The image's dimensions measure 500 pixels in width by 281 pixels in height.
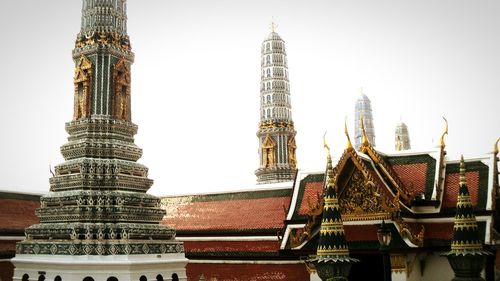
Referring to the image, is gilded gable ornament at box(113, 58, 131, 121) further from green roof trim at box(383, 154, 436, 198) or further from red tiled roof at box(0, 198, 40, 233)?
green roof trim at box(383, 154, 436, 198)

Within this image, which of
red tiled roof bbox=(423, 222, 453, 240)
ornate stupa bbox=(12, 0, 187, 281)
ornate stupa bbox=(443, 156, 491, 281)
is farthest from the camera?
red tiled roof bbox=(423, 222, 453, 240)

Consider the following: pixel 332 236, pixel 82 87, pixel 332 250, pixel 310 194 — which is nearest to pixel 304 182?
pixel 310 194

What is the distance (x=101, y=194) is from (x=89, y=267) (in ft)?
Answer: 7.03

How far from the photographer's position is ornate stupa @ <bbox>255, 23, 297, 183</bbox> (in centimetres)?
3719

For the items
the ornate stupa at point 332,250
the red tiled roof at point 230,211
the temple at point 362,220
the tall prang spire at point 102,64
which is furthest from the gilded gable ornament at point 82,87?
the ornate stupa at point 332,250

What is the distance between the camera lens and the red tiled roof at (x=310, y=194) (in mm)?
20375

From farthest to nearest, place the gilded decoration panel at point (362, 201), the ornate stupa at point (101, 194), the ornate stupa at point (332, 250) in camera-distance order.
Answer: the gilded decoration panel at point (362, 201), the ornate stupa at point (101, 194), the ornate stupa at point (332, 250)

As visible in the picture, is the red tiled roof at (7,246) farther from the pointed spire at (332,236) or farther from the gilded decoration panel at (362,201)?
the pointed spire at (332,236)

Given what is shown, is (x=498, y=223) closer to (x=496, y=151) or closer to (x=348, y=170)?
(x=496, y=151)

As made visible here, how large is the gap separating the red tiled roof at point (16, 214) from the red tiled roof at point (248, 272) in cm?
620

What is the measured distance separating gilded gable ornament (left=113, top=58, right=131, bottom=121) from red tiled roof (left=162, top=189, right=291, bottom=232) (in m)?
6.83

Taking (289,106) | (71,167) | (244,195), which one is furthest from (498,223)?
(289,106)

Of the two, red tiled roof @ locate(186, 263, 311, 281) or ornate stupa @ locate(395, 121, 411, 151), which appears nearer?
red tiled roof @ locate(186, 263, 311, 281)

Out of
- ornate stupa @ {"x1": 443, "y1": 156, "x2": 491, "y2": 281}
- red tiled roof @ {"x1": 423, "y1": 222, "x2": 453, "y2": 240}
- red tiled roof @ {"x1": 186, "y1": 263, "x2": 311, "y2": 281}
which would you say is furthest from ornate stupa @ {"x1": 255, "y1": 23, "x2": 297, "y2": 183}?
ornate stupa @ {"x1": 443, "y1": 156, "x2": 491, "y2": 281}
